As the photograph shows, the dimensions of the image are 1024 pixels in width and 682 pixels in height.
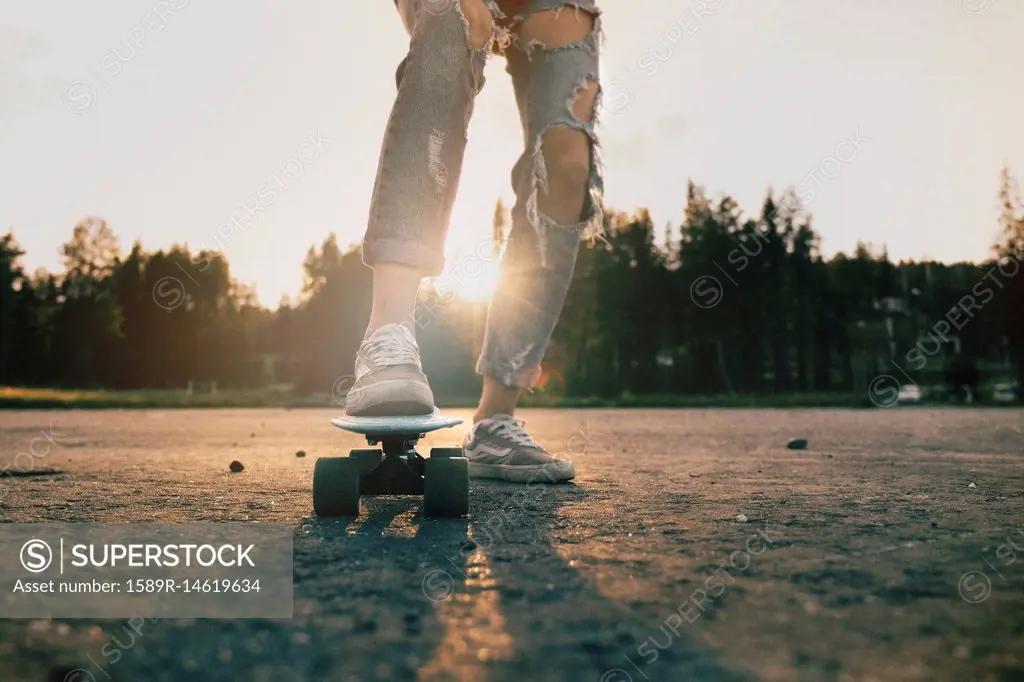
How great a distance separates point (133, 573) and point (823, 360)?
55476 millimetres

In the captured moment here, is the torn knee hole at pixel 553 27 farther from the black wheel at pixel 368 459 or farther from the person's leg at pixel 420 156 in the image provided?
the black wheel at pixel 368 459

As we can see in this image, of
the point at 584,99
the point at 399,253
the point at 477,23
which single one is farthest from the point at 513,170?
the point at 399,253

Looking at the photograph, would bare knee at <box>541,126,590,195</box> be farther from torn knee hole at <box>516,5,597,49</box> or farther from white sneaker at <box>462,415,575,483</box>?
white sneaker at <box>462,415,575,483</box>

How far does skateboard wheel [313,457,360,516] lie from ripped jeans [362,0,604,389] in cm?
63

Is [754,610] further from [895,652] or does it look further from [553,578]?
[553,578]

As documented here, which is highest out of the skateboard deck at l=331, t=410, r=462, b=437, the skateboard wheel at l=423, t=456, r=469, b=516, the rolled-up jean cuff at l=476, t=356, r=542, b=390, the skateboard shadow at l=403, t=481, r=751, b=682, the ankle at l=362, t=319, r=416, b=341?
the ankle at l=362, t=319, r=416, b=341

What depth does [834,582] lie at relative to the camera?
1091mm

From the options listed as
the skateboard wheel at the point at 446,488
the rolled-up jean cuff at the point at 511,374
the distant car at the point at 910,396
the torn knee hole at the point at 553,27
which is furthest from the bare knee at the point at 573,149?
the distant car at the point at 910,396

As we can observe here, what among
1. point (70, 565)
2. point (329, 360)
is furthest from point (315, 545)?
point (329, 360)

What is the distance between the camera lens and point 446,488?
5.77 ft

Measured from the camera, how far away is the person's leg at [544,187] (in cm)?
274

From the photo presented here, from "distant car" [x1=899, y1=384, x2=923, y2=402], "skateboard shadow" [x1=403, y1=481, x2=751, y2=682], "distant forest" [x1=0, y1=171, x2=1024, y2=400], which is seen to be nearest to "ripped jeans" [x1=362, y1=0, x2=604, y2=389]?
"skateboard shadow" [x1=403, y1=481, x2=751, y2=682]

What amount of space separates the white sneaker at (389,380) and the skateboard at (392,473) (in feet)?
0.10

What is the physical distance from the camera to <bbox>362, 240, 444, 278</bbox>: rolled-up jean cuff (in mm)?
2158
